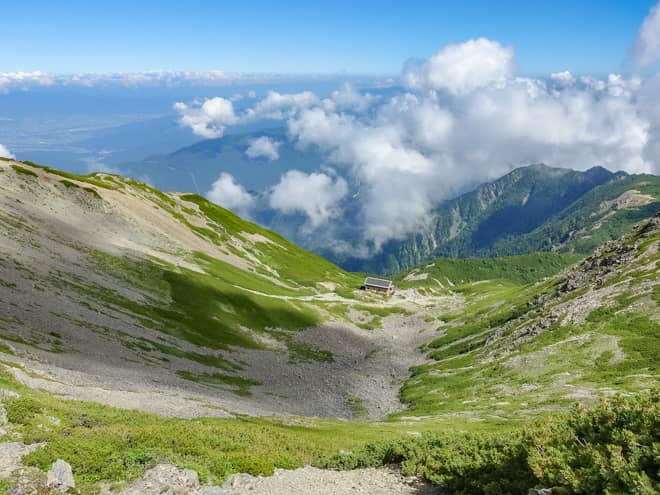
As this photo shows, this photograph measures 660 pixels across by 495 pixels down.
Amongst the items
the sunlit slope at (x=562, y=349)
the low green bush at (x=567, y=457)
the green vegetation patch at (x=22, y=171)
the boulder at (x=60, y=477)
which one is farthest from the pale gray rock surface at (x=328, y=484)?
the green vegetation patch at (x=22, y=171)

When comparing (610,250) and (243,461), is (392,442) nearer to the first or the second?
(243,461)

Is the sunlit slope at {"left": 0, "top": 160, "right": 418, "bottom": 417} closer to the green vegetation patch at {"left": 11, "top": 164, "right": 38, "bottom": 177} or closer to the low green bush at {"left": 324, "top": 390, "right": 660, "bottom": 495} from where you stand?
the green vegetation patch at {"left": 11, "top": 164, "right": 38, "bottom": 177}

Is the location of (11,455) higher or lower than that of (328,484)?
lower

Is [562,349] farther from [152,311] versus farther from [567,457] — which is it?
[152,311]

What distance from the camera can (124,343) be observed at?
2874 inches

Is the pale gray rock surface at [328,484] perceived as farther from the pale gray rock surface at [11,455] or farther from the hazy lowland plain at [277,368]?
the pale gray rock surface at [11,455]

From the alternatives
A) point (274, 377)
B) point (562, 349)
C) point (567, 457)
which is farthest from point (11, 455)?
point (562, 349)

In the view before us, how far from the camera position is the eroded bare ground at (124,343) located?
53.5 metres

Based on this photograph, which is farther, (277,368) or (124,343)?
(277,368)

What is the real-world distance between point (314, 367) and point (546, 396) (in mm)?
58303

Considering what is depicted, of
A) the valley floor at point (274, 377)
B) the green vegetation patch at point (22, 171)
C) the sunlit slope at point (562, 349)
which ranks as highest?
the green vegetation patch at point (22, 171)

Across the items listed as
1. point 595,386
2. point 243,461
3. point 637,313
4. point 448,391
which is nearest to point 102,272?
point 448,391

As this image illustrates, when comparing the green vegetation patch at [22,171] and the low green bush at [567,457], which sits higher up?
the green vegetation patch at [22,171]

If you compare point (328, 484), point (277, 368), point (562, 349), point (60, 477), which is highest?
point (562, 349)
